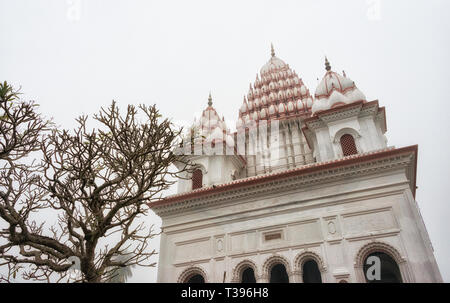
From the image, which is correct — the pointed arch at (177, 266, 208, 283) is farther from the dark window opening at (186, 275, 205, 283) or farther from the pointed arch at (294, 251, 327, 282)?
the pointed arch at (294, 251, 327, 282)

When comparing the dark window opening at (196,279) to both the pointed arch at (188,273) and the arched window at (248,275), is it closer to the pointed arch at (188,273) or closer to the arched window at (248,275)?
the pointed arch at (188,273)

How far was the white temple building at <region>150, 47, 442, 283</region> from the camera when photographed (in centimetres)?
1275

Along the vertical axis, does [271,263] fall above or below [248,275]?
above

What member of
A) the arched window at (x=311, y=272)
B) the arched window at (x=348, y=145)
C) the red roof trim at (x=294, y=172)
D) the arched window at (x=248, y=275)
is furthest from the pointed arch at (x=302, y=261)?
the arched window at (x=348, y=145)

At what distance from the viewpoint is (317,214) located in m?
14.2

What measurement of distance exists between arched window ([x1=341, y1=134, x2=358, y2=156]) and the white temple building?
5 centimetres

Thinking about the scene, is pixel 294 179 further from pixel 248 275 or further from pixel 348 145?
pixel 248 275

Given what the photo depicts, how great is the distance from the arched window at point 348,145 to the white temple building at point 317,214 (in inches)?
2.1

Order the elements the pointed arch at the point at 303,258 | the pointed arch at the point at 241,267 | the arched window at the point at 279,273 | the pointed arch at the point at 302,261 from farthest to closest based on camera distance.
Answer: the arched window at the point at 279,273
the pointed arch at the point at 241,267
the pointed arch at the point at 303,258
the pointed arch at the point at 302,261

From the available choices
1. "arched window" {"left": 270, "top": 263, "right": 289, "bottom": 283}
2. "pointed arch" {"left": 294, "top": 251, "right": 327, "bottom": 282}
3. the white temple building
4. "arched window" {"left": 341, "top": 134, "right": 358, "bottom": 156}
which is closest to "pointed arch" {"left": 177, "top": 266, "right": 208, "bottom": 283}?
the white temple building

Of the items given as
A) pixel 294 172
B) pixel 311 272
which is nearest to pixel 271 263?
pixel 311 272

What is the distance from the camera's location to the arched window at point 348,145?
55.3ft

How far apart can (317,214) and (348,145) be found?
5028 mm
